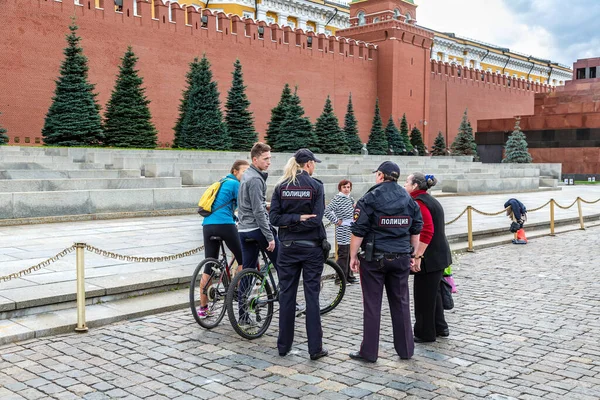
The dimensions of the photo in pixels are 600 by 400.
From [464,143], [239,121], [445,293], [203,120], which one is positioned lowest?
[445,293]

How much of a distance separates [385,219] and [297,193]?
24.8 inches

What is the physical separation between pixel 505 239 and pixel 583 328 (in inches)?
214

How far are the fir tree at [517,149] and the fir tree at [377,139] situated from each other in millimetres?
6192

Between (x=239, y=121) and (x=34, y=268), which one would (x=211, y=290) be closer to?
(x=34, y=268)

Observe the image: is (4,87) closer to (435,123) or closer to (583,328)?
(583,328)

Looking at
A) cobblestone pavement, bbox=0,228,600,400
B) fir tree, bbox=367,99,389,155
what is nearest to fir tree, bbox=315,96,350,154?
fir tree, bbox=367,99,389,155

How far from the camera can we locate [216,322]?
5.02 metres

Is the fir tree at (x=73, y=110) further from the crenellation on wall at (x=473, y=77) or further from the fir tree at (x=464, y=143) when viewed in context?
the crenellation on wall at (x=473, y=77)

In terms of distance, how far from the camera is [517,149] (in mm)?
30047

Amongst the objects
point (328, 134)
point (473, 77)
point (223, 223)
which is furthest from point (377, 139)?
point (223, 223)

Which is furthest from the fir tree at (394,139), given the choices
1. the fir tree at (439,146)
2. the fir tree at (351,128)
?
the fir tree at (439,146)

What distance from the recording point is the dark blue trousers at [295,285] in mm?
4301

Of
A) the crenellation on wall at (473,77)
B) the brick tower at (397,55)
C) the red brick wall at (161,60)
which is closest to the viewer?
the red brick wall at (161,60)

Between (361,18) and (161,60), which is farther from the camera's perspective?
(361,18)
